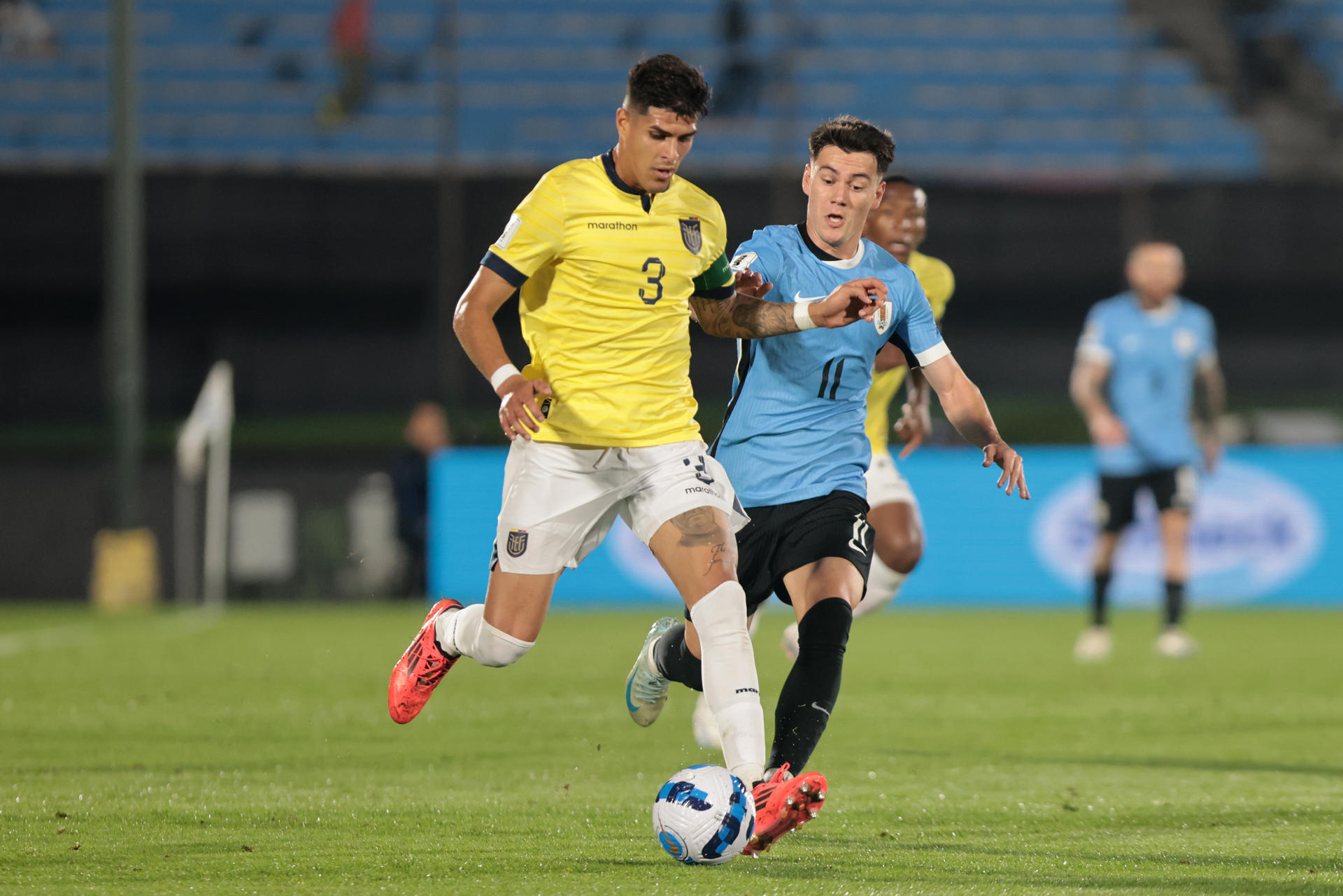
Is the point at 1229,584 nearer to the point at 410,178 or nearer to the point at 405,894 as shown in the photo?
the point at 410,178

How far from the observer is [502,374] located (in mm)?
4543

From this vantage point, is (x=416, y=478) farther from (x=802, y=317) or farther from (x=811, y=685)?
(x=811, y=685)

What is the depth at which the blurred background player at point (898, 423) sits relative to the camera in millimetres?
6641

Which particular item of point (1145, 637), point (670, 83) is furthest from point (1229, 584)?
point (670, 83)

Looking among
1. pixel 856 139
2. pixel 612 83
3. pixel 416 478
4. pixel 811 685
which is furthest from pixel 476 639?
pixel 612 83

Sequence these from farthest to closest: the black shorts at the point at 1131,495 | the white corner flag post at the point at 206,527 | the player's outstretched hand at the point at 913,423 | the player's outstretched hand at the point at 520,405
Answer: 1. the white corner flag post at the point at 206,527
2. the black shorts at the point at 1131,495
3. the player's outstretched hand at the point at 913,423
4. the player's outstretched hand at the point at 520,405

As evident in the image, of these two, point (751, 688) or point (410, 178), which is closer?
point (751, 688)

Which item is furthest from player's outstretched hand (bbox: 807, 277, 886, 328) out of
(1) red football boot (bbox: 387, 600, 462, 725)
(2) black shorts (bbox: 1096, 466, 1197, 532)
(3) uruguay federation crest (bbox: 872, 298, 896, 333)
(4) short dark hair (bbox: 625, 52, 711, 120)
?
(2) black shorts (bbox: 1096, 466, 1197, 532)

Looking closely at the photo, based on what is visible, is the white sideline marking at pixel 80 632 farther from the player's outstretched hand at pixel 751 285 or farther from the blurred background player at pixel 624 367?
the player's outstretched hand at pixel 751 285

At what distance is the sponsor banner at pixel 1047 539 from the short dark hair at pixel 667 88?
9.24 m

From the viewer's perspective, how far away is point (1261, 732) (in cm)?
695

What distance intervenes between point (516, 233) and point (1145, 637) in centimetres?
802

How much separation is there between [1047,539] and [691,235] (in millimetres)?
10041

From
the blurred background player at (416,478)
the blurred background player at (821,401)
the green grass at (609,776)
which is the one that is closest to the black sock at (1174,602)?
the green grass at (609,776)
